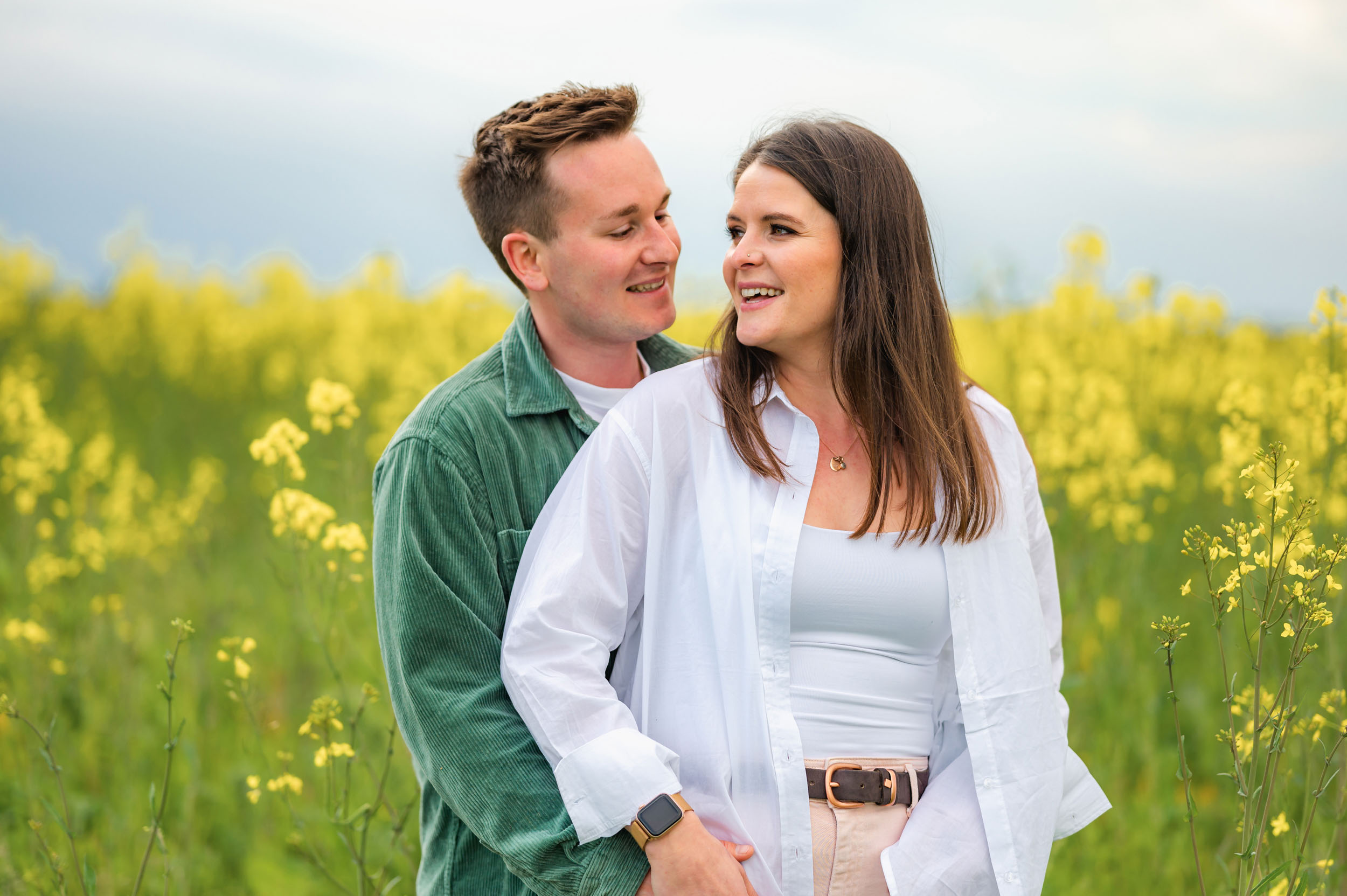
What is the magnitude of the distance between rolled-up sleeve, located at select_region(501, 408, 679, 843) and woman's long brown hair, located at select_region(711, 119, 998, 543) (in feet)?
0.75

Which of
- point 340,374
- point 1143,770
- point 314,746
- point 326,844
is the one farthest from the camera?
point 340,374

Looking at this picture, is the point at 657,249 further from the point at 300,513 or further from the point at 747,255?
the point at 300,513

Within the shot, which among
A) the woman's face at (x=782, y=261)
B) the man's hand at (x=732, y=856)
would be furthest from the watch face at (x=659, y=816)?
the woman's face at (x=782, y=261)

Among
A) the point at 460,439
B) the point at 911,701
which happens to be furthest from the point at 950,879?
the point at 460,439

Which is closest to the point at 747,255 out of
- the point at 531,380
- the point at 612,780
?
the point at 531,380

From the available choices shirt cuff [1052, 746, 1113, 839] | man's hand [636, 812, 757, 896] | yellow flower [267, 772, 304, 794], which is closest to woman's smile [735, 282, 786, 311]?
man's hand [636, 812, 757, 896]

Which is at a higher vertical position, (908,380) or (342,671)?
(908,380)

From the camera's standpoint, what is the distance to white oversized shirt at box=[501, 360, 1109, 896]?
158 cm

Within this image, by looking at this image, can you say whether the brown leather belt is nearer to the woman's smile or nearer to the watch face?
the watch face

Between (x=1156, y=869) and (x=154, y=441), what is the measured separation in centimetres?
619

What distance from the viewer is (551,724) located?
Result: 5.17 ft

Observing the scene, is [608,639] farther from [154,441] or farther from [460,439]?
[154,441]

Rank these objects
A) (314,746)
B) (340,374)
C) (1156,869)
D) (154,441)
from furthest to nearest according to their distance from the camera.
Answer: (340,374) < (154,441) < (314,746) < (1156,869)

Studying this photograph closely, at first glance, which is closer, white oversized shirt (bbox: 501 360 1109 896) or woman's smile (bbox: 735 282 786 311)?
white oversized shirt (bbox: 501 360 1109 896)
